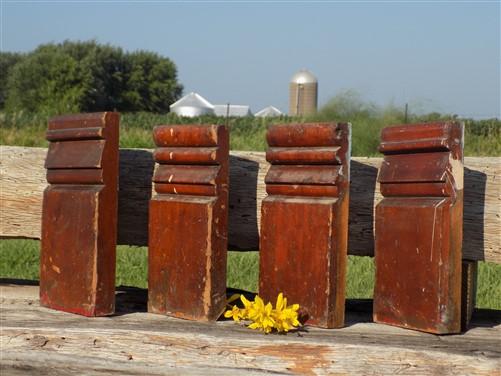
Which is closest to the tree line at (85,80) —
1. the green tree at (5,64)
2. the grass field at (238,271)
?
the green tree at (5,64)

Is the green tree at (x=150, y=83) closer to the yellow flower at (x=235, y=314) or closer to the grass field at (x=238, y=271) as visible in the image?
the grass field at (x=238, y=271)

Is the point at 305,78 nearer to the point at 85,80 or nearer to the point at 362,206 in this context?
the point at 85,80

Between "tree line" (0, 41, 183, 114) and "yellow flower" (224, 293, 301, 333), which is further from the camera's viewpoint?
"tree line" (0, 41, 183, 114)

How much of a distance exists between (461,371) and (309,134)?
2.68ft

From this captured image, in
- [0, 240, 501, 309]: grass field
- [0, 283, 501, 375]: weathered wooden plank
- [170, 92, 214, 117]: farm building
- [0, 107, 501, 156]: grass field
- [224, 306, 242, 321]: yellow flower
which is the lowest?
[0, 240, 501, 309]: grass field

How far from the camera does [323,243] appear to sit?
249 cm

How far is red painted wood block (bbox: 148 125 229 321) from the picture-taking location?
264 cm

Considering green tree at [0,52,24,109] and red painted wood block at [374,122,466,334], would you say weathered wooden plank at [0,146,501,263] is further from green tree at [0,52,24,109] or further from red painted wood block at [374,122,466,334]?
green tree at [0,52,24,109]

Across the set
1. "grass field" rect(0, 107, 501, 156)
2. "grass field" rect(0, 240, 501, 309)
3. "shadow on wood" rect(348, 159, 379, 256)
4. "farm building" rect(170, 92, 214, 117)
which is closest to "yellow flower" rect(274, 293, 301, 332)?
"shadow on wood" rect(348, 159, 379, 256)

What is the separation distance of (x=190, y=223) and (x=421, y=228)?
733 millimetres

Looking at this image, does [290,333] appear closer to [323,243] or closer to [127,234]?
[323,243]

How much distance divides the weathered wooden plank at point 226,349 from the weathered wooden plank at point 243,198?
297mm

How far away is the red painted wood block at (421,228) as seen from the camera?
7.81 feet

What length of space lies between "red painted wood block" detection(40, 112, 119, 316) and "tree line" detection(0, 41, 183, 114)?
122 feet
